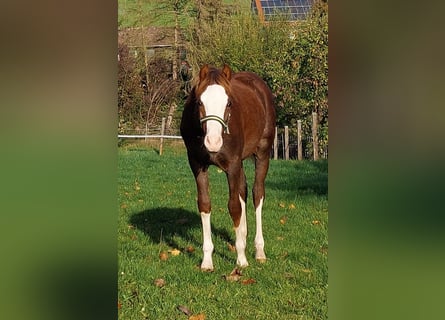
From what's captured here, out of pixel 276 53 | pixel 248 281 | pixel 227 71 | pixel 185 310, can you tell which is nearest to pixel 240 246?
pixel 248 281

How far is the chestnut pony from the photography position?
1.60 m

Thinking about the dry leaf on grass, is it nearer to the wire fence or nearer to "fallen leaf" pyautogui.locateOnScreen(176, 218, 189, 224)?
the wire fence

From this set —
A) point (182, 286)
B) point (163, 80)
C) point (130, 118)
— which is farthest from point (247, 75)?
point (182, 286)

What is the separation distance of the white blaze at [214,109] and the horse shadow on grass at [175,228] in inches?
32.9

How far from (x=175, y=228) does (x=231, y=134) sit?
87cm

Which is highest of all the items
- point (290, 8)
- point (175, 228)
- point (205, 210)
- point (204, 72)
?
point (290, 8)

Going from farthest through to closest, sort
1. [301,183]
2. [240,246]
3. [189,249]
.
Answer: [301,183], [189,249], [240,246]

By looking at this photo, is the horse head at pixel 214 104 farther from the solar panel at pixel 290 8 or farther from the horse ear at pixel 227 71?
the solar panel at pixel 290 8

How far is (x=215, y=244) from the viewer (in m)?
2.29

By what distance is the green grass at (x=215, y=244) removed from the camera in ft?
5.30

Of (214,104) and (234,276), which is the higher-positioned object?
(214,104)

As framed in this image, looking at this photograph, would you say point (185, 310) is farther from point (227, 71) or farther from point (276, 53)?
point (276, 53)
